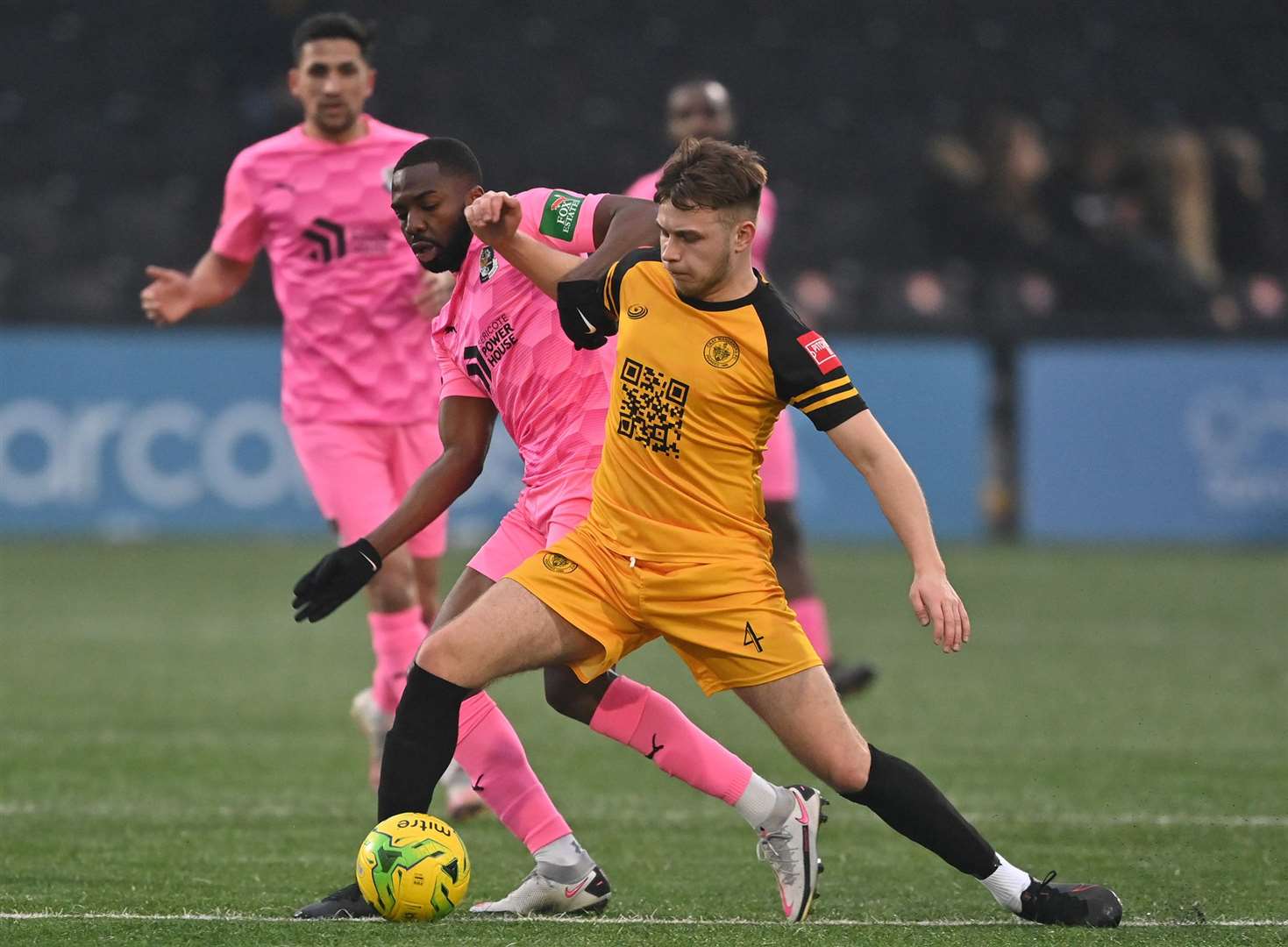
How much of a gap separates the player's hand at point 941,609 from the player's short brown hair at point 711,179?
0.96 m

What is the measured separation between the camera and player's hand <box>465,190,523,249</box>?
16.4ft

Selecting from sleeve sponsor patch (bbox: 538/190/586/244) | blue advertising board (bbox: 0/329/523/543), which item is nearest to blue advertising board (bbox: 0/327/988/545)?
blue advertising board (bbox: 0/329/523/543)

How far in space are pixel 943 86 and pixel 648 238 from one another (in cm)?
1483

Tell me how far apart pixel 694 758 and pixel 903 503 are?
1.05m

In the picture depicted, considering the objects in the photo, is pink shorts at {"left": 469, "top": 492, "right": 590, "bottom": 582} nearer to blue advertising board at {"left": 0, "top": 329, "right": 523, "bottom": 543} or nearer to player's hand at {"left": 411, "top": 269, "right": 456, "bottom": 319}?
player's hand at {"left": 411, "top": 269, "right": 456, "bottom": 319}

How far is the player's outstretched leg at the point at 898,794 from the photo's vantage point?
4.93m

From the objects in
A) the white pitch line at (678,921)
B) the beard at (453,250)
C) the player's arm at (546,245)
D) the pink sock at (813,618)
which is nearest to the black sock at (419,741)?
the white pitch line at (678,921)

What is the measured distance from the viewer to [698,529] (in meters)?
5.01

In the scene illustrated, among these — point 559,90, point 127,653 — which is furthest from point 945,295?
point 127,653

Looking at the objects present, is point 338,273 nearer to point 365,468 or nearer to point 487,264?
point 365,468

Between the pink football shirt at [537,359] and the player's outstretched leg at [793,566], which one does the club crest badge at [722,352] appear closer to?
the pink football shirt at [537,359]

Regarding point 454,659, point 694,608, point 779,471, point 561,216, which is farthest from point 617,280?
point 779,471

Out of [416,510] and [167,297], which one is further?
[167,297]

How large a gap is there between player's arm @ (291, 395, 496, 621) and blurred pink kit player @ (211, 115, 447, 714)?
1942 millimetres
